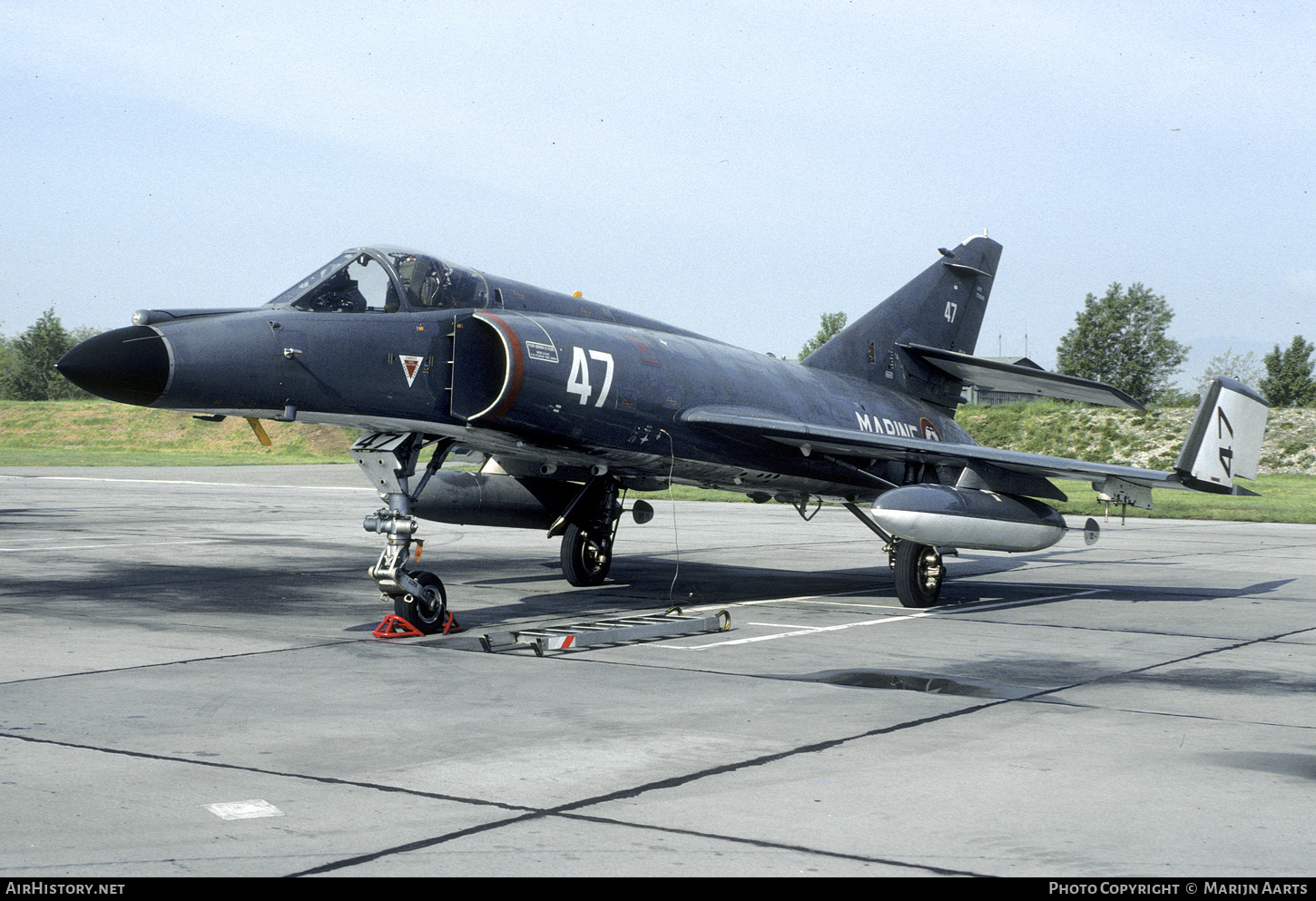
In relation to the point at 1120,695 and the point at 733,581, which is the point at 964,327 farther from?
the point at 1120,695

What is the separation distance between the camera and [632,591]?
14.0 metres

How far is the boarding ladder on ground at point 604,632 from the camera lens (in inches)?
361

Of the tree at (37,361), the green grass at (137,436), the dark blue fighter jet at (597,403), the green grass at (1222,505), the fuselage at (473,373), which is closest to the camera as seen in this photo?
the fuselage at (473,373)

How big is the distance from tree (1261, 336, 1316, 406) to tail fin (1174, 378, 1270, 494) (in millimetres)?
78686

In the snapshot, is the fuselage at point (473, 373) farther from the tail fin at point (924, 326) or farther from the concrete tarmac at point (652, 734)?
the tail fin at point (924, 326)

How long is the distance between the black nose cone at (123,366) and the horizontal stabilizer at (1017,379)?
32.7 ft

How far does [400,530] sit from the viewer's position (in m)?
9.88

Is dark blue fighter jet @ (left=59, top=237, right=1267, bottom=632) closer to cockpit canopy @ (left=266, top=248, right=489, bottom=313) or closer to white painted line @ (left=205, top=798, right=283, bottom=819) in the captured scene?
cockpit canopy @ (left=266, top=248, right=489, bottom=313)

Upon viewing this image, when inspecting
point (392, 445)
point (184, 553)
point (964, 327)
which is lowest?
point (184, 553)

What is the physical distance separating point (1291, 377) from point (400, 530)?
90.2 m

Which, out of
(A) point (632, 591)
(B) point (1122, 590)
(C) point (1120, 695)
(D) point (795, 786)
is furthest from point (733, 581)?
(D) point (795, 786)

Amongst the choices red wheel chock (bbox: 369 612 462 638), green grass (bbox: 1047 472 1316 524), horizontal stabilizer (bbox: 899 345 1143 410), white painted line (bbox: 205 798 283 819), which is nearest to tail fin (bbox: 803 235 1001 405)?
horizontal stabilizer (bbox: 899 345 1143 410)

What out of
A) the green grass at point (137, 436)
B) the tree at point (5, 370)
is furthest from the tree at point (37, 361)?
the green grass at point (137, 436)
